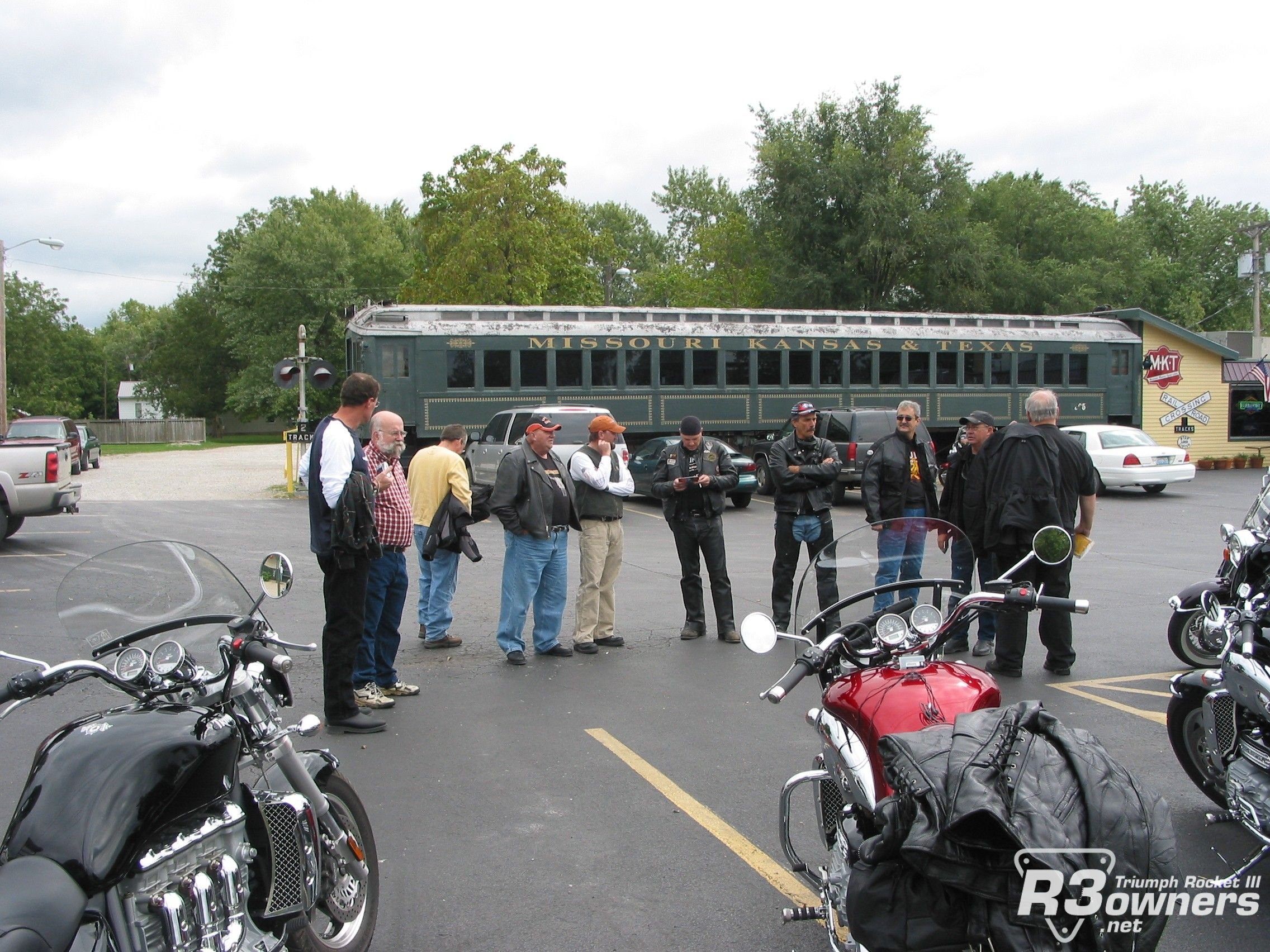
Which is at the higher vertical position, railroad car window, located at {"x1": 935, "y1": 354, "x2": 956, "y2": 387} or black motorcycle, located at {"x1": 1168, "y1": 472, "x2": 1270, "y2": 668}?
railroad car window, located at {"x1": 935, "y1": 354, "x2": 956, "y2": 387}

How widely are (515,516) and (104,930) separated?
521cm

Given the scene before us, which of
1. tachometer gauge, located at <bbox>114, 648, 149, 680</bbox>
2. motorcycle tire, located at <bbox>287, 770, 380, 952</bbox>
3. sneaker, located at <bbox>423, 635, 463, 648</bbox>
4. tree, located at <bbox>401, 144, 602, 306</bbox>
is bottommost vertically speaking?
sneaker, located at <bbox>423, 635, 463, 648</bbox>

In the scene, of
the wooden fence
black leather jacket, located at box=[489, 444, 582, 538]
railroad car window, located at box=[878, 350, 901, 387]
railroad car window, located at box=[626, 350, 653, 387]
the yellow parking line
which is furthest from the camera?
the wooden fence

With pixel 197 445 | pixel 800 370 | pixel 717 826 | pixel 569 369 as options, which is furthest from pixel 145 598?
pixel 197 445

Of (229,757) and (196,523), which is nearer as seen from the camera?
(229,757)

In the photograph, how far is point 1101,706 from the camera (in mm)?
6227

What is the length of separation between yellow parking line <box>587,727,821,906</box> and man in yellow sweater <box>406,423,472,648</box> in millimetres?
2568

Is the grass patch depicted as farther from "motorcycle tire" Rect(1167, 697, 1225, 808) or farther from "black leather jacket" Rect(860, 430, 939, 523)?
"motorcycle tire" Rect(1167, 697, 1225, 808)

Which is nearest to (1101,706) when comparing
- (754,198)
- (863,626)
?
(863,626)

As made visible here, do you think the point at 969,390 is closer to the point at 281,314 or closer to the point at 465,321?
the point at 465,321

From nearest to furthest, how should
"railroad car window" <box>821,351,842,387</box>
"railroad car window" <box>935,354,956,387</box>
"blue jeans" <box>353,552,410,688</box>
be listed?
"blue jeans" <box>353,552,410,688</box>, "railroad car window" <box>821,351,842,387</box>, "railroad car window" <box>935,354,956,387</box>

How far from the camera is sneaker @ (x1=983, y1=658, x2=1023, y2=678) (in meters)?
6.91

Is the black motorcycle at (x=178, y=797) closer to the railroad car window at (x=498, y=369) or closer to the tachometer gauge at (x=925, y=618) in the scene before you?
the tachometer gauge at (x=925, y=618)

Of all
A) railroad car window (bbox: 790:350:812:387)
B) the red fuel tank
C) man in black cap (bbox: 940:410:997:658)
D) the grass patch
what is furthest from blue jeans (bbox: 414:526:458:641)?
the grass patch
